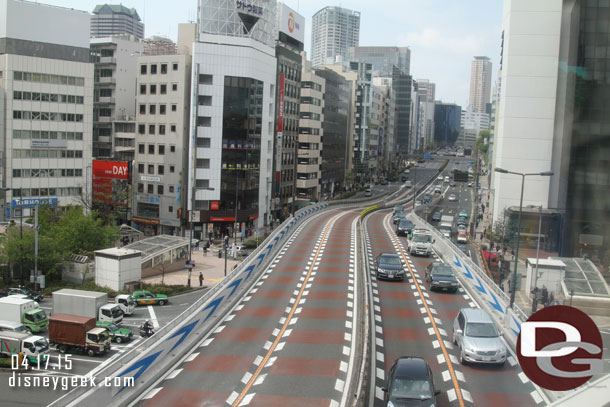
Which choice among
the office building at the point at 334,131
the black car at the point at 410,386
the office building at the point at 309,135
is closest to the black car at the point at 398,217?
the office building at the point at 309,135

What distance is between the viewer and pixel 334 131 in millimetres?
121000

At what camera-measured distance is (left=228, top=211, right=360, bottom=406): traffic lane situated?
17.4 metres

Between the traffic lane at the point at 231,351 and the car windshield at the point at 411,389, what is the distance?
5.04 m

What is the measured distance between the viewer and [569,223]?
4494 centimetres

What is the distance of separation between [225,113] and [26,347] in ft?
155

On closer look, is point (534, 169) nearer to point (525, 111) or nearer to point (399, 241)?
point (525, 111)

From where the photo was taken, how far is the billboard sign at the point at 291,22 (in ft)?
297

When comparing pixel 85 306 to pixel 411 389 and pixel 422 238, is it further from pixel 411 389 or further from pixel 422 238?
pixel 422 238

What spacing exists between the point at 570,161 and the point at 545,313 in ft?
154

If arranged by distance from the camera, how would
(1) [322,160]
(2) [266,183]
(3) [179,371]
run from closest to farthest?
1. (3) [179,371]
2. (2) [266,183]
3. (1) [322,160]

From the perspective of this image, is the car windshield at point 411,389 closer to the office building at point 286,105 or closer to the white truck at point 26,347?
the white truck at point 26,347

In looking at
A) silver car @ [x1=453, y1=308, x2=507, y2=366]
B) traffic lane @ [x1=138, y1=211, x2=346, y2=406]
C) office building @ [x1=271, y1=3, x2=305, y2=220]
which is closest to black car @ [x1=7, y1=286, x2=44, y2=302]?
traffic lane @ [x1=138, y1=211, x2=346, y2=406]

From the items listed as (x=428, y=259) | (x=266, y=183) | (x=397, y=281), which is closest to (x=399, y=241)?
(x=428, y=259)

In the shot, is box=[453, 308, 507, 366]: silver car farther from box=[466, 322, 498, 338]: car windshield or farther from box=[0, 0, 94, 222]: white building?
box=[0, 0, 94, 222]: white building
